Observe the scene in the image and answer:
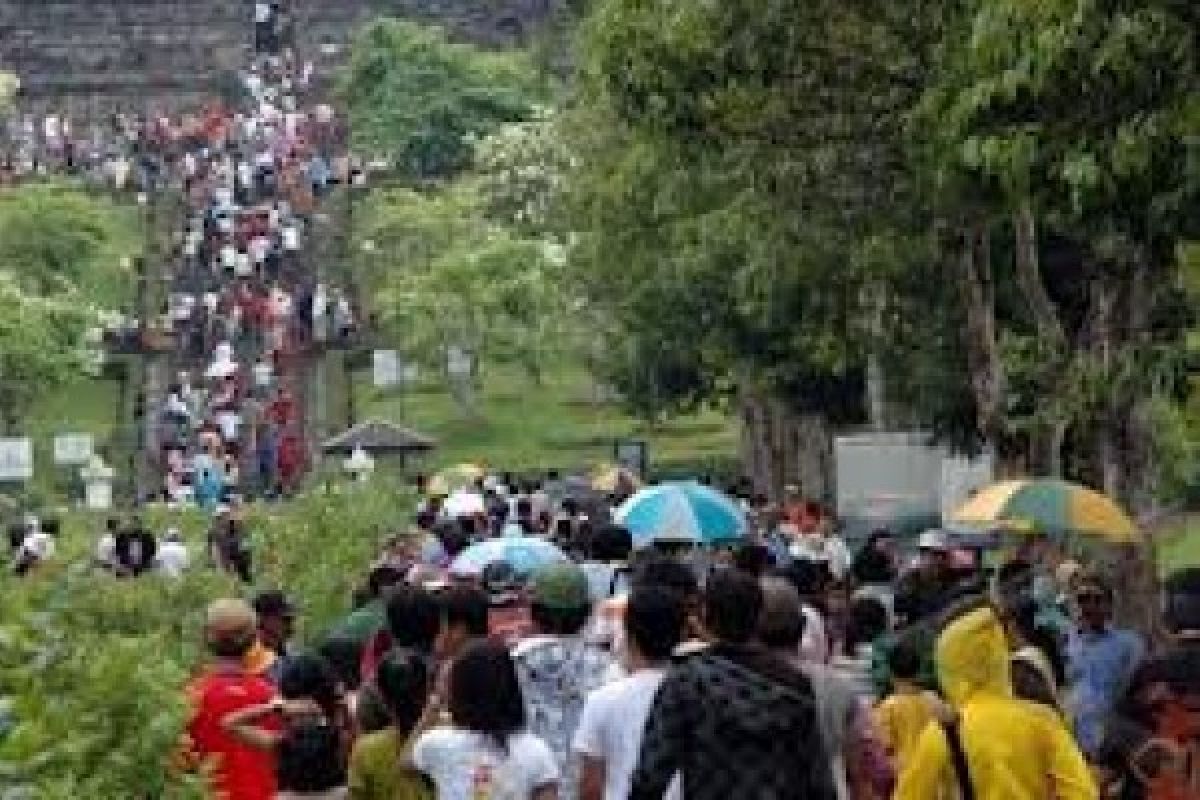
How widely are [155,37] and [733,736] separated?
Answer: 70310 mm

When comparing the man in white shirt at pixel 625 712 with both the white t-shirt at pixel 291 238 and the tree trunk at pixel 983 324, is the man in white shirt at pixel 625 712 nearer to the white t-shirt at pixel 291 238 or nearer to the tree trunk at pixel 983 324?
the tree trunk at pixel 983 324

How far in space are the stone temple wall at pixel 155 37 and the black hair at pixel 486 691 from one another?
65.8m

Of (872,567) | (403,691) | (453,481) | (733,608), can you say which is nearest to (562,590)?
(403,691)

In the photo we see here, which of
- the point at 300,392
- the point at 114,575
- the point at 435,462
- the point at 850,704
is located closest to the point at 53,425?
the point at 300,392

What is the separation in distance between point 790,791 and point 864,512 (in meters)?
22.4

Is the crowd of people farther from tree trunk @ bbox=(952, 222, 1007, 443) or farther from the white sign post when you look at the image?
the white sign post

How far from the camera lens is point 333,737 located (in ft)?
32.0

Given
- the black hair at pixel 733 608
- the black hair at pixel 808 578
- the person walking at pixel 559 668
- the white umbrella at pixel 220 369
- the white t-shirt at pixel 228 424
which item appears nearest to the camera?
the black hair at pixel 733 608

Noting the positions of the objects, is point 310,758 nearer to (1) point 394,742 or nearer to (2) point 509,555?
(1) point 394,742

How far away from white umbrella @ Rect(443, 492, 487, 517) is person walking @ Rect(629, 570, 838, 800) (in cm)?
1373

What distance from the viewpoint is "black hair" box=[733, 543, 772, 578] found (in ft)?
45.0

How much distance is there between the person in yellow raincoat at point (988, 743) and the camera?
9.03 metres

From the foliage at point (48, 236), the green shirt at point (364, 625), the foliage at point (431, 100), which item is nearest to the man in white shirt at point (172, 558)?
the green shirt at point (364, 625)

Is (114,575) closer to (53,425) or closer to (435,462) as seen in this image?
(435,462)
